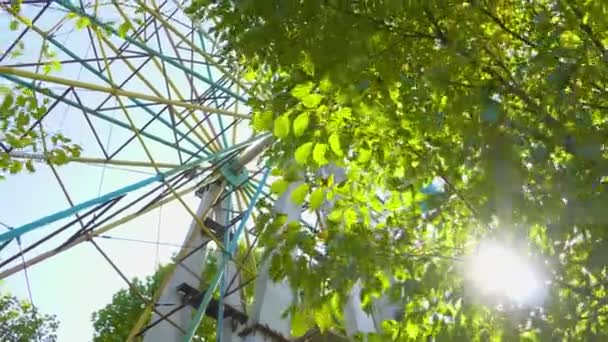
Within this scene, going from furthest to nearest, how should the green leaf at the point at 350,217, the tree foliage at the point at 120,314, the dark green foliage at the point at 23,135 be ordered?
the tree foliage at the point at 120,314 < the dark green foliage at the point at 23,135 < the green leaf at the point at 350,217

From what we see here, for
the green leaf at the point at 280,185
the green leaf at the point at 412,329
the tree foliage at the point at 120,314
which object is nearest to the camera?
the green leaf at the point at 280,185

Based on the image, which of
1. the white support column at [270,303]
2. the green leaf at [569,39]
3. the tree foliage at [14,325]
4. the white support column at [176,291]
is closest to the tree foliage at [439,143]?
the green leaf at [569,39]

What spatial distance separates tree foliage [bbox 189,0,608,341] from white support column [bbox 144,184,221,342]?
729cm

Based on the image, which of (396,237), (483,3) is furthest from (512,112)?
(396,237)

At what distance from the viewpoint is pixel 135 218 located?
1041 centimetres

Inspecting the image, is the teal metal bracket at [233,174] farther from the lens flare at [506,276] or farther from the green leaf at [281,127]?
the lens flare at [506,276]

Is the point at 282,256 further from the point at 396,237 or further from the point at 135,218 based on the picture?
the point at 135,218

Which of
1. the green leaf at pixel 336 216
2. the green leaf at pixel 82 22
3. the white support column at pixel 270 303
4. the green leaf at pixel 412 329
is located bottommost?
the green leaf at pixel 412 329

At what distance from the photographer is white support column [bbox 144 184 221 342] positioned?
10484 mm

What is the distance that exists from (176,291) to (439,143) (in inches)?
329

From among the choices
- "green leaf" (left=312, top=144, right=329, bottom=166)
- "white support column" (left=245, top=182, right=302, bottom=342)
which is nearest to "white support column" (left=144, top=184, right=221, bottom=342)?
"white support column" (left=245, top=182, right=302, bottom=342)

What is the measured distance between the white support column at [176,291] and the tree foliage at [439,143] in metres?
7.29

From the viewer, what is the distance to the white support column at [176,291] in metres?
10.5

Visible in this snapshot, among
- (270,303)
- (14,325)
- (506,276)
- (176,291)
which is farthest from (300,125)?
(14,325)
